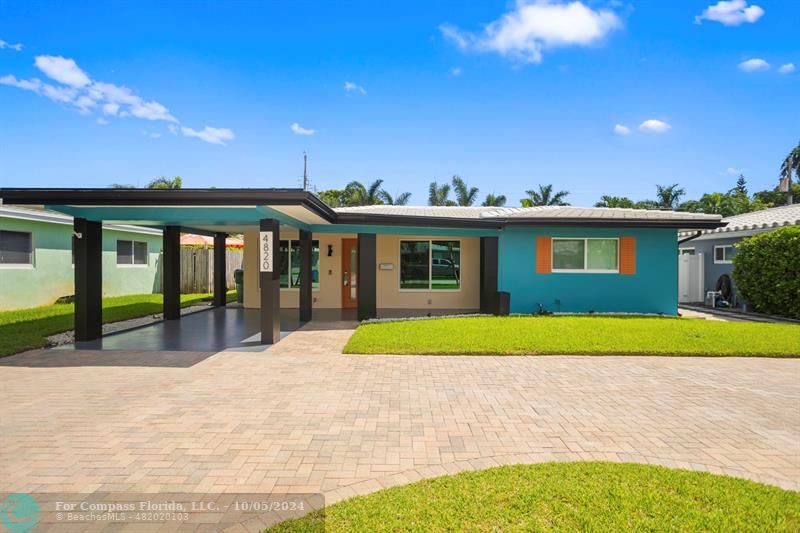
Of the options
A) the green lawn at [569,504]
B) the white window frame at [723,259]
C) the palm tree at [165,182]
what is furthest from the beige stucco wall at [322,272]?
the palm tree at [165,182]

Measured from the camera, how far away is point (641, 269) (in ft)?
45.8

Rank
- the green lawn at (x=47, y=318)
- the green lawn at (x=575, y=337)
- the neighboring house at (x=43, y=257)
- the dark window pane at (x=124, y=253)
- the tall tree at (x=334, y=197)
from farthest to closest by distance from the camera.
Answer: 1. the tall tree at (x=334, y=197)
2. the dark window pane at (x=124, y=253)
3. the neighboring house at (x=43, y=257)
4. the green lawn at (x=47, y=318)
5. the green lawn at (x=575, y=337)

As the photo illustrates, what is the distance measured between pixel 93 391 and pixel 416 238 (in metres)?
10.4

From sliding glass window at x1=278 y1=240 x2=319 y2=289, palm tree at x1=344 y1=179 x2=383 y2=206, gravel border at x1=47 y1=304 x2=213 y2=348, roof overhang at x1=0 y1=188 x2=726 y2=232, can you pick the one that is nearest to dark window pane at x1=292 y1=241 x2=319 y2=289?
sliding glass window at x1=278 y1=240 x2=319 y2=289

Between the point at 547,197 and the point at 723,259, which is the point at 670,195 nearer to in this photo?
the point at 547,197

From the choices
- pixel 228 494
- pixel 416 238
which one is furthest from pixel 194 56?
pixel 228 494

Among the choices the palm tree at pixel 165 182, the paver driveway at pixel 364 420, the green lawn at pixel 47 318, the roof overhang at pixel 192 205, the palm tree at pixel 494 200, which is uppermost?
the palm tree at pixel 165 182

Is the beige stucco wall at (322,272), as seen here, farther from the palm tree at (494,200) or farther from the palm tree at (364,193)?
the palm tree at (494,200)

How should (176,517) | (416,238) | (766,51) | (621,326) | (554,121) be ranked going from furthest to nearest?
(554,121)
(416,238)
(766,51)
(621,326)
(176,517)

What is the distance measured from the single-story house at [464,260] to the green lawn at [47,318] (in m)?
1.43

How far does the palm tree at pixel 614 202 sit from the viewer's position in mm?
37438

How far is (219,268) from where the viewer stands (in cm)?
1609

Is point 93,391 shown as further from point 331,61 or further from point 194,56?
point 331,61

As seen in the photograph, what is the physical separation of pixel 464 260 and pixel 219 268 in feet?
29.4
